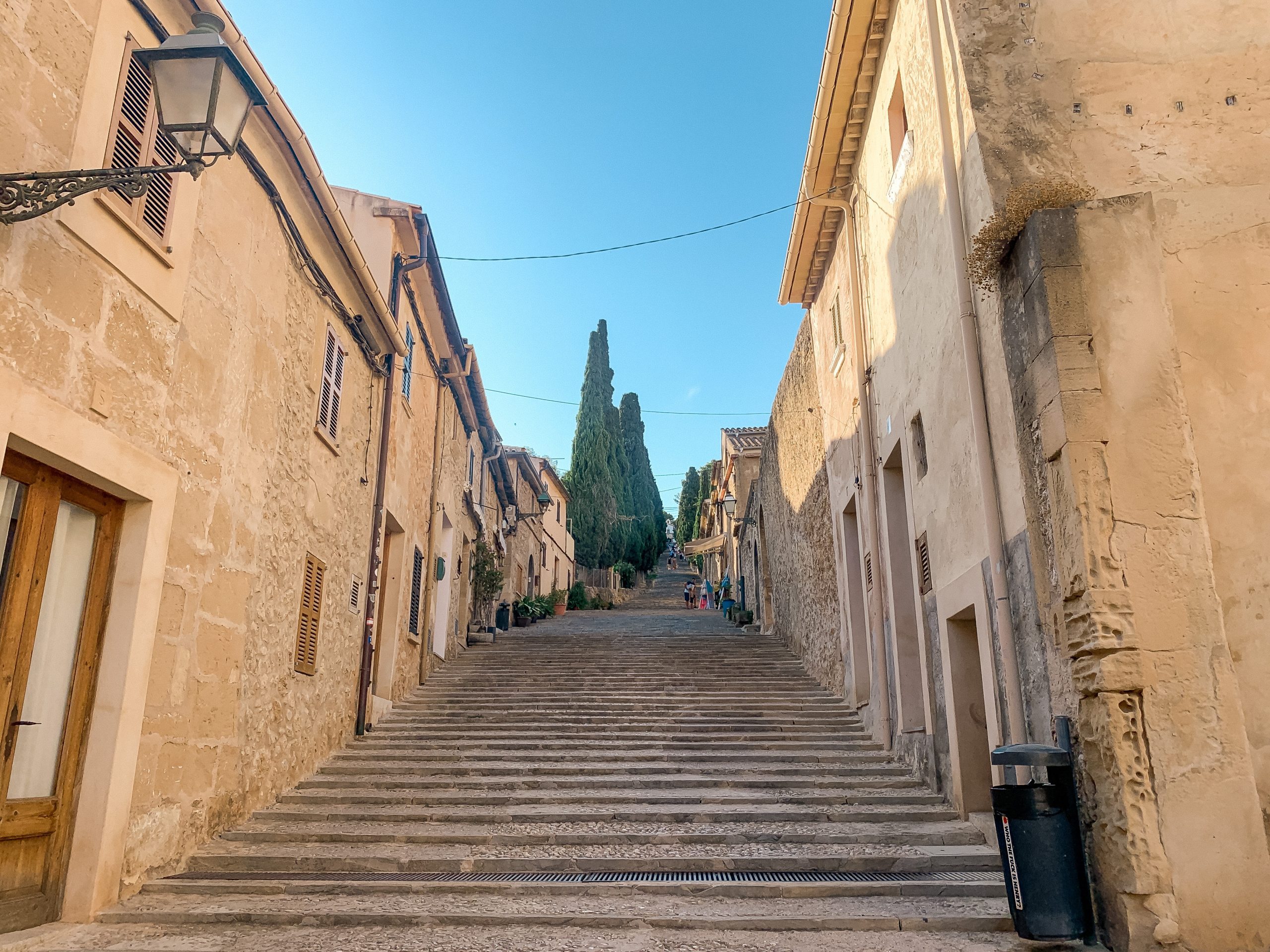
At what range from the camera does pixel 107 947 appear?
4449 mm

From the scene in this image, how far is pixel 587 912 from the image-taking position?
16.8 ft

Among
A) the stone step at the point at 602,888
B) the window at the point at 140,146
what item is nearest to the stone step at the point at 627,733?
the stone step at the point at 602,888

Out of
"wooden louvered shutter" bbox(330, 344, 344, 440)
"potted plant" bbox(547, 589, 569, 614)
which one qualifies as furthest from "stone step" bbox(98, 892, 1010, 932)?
"potted plant" bbox(547, 589, 569, 614)

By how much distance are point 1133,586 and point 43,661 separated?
5.76m

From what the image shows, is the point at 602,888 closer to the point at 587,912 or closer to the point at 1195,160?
the point at 587,912

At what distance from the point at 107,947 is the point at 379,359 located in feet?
24.0

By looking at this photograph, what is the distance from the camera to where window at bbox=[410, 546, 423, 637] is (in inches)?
500

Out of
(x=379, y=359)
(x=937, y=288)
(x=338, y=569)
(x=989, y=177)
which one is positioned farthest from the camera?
(x=379, y=359)

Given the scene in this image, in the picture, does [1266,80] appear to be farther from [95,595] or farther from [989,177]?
[95,595]

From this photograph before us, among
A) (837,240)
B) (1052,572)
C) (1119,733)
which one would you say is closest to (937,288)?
(1052,572)

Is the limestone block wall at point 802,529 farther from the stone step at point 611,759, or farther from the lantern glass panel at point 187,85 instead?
the lantern glass panel at point 187,85

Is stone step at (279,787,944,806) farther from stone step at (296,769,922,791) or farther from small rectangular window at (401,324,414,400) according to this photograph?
small rectangular window at (401,324,414,400)

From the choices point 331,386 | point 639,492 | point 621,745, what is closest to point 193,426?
point 331,386

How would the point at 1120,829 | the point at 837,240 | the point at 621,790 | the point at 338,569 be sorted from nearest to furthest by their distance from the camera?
the point at 1120,829
the point at 621,790
the point at 338,569
the point at 837,240
